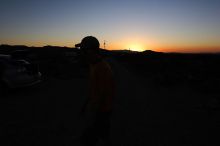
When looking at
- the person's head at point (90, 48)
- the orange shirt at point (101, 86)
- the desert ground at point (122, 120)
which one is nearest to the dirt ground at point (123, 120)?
the desert ground at point (122, 120)

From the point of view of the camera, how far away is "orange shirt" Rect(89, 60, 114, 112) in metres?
3.97

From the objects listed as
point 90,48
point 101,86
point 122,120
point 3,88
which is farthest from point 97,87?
point 3,88

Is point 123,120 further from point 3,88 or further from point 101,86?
point 3,88

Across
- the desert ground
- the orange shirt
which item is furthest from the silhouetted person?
the desert ground

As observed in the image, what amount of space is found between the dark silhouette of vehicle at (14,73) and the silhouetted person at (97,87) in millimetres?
8711

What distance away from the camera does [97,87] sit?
3986 millimetres

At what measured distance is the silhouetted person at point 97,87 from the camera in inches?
156

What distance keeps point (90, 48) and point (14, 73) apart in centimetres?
904

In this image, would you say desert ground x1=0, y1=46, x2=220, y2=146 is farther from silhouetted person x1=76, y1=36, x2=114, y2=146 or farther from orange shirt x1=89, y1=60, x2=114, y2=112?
orange shirt x1=89, y1=60, x2=114, y2=112

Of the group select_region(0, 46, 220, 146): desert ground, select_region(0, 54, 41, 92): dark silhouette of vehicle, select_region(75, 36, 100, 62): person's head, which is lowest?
select_region(0, 46, 220, 146): desert ground

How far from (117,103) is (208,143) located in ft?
15.3

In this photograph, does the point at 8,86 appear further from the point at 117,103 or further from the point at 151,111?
the point at 151,111

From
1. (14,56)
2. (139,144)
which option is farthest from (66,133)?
(14,56)

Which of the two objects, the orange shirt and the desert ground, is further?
the desert ground
